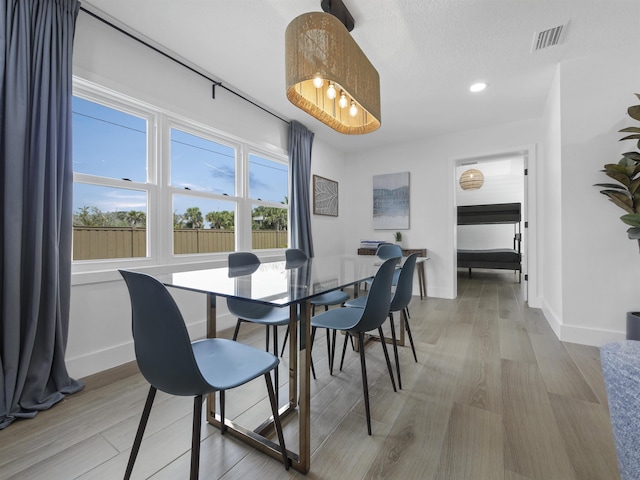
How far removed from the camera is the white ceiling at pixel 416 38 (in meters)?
1.86

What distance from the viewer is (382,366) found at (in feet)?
6.77

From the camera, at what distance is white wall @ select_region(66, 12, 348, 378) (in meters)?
1.92

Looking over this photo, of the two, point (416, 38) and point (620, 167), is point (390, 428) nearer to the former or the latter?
point (620, 167)

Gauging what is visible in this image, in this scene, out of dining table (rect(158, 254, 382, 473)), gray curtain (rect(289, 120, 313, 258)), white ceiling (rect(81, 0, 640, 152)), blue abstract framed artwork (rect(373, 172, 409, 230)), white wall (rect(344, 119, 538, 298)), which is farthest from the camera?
blue abstract framed artwork (rect(373, 172, 409, 230))

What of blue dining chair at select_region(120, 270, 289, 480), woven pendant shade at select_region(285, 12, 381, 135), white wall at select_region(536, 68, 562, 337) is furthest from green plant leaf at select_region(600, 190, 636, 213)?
blue dining chair at select_region(120, 270, 289, 480)

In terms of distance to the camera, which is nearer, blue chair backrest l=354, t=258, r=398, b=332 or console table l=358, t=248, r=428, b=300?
blue chair backrest l=354, t=258, r=398, b=332

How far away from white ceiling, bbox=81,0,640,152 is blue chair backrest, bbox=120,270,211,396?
2006mm

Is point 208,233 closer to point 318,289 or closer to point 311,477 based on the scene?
point 318,289

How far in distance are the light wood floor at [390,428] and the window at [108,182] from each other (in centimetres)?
97

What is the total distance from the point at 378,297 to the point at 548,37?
2499 millimetres

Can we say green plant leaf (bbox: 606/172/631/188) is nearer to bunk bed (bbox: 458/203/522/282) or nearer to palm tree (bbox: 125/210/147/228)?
bunk bed (bbox: 458/203/522/282)

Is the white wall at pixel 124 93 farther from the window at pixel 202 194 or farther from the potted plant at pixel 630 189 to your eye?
the potted plant at pixel 630 189

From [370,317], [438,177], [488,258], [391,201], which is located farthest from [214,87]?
[488,258]

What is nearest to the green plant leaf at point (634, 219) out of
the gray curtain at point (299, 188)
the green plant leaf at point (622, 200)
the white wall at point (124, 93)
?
the green plant leaf at point (622, 200)
